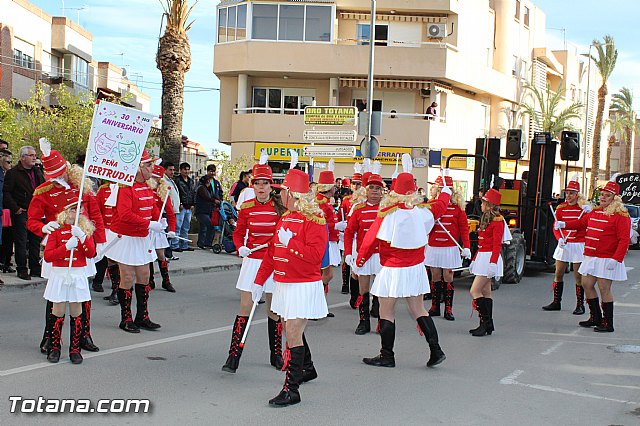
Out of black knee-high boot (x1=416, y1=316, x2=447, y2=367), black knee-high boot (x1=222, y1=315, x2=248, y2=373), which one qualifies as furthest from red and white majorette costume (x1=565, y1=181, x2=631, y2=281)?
black knee-high boot (x1=222, y1=315, x2=248, y2=373)

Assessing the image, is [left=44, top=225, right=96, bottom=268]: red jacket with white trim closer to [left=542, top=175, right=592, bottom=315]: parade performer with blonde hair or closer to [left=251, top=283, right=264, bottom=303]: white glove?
[left=251, top=283, right=264, bottom=303]: white glove

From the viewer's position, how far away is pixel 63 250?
7.79 m

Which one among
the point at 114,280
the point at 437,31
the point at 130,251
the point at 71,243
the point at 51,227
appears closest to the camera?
the point at 71,243

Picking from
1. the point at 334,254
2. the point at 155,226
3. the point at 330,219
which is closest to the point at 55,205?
the point at 155,226

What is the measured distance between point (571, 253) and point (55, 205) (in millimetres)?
8292

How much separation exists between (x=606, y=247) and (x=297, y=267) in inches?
240

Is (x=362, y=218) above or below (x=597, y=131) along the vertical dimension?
below

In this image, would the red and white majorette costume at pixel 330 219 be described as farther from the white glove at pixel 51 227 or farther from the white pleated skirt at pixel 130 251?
the white glove at pixel 51 227

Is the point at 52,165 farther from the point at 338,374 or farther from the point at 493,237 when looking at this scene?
the point at 493,237

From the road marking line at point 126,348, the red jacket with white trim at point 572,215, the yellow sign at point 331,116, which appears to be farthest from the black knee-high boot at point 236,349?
the yellow sign at point 331,116

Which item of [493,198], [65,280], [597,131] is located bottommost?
[65,280]

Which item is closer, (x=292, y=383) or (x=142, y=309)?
(x=292, y=383)

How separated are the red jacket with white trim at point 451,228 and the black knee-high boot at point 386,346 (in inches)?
148

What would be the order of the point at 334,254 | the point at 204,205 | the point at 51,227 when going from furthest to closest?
the point at 204,205
the point at 334,254
the point at 51,227
